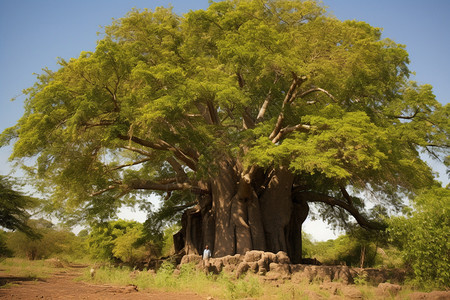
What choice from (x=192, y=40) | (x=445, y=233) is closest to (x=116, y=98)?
(x=192, y=40)

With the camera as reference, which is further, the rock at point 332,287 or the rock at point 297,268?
the rock at point 297,268

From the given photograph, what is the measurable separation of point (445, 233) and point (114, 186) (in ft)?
42.1

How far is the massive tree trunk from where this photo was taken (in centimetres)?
1504

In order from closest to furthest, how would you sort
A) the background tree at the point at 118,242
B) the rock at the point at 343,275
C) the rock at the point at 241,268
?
the rock at the point at 241,268 < the rock at the point at 343,275 < the background tree at the point at 118,242

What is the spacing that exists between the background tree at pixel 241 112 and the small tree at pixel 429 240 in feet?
6.94

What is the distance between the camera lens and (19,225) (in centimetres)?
1393

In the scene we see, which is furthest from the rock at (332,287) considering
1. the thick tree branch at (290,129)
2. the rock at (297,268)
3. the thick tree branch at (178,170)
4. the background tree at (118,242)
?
the background tree at (118,242)

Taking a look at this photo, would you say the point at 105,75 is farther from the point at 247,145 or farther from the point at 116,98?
the point at 247,145

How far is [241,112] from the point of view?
14.5 meters

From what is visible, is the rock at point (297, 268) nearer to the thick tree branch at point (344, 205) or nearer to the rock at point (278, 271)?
the rock at point (278, 271)

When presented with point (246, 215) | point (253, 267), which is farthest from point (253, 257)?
point (246, 215)

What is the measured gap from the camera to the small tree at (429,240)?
888cm

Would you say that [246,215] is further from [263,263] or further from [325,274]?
[325,274]

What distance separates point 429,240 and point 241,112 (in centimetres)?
789
